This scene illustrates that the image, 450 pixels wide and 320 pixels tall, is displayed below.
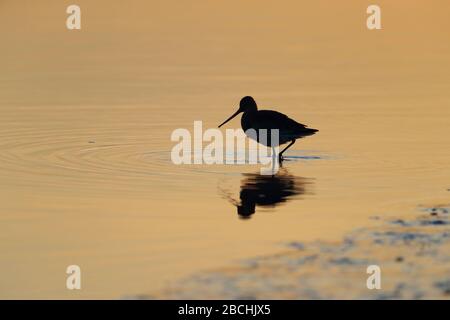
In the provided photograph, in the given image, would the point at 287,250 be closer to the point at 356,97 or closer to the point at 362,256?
the point at 362,256

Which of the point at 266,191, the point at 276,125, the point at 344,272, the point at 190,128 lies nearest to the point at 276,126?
the point at 276,125

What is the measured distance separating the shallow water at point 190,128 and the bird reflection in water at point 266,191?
0.04 metres

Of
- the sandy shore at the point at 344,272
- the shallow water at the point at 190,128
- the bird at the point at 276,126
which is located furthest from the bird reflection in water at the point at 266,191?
the sandy shore at the point at 344,272

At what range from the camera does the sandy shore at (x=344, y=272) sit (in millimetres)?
8680

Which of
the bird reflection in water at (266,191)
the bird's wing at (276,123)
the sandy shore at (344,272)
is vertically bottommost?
the sandy shore at (344,272)

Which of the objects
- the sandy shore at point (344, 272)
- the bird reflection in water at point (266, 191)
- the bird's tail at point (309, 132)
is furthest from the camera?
the bird's tail at point (309, 132)

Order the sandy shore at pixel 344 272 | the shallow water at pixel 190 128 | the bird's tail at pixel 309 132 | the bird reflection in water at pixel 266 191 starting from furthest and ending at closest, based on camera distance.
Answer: the bird's tail at pixel 309 132 → the bird reflection in water at pixel 266 191 → the shallow water at pixel 190 128 → the sandy shore at pixel 344 272

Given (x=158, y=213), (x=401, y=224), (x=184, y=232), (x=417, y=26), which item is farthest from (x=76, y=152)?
(x=417, y=26)

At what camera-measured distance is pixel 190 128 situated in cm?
1789

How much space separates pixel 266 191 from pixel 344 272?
4099 mm

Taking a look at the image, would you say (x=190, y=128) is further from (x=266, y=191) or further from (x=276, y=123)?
(x=266, y=191)

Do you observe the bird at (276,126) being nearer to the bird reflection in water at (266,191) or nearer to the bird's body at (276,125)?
the bird's body at (276,125)

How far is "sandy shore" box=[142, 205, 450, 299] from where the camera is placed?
868 centimetres

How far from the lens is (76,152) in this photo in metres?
15.7
